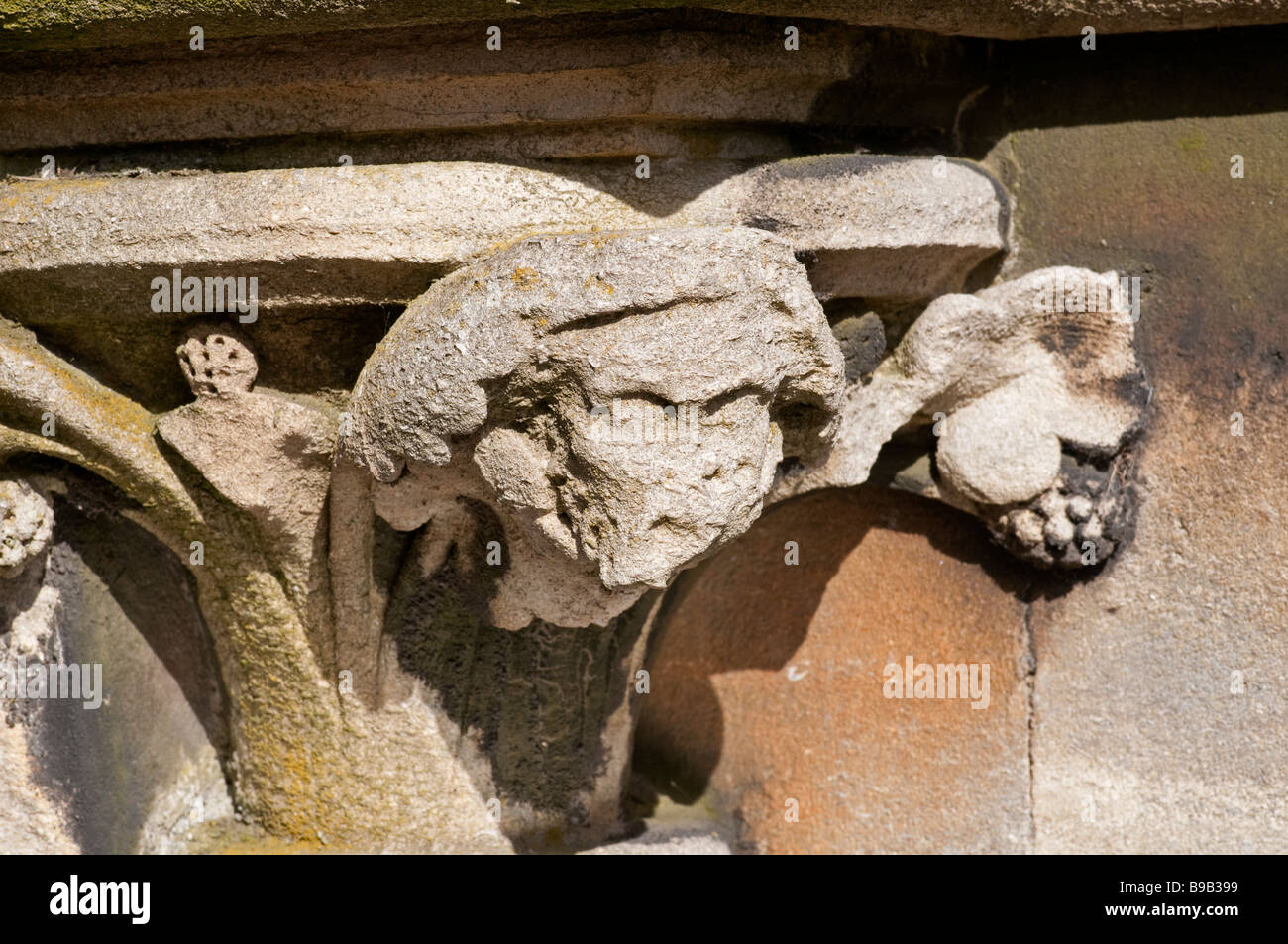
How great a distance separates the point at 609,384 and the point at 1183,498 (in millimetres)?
955

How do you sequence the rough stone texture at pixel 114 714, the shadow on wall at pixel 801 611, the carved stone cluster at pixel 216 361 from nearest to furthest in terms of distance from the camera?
the carved stone cluster at pixel 216 361 → the rough stone texture at pixel 114 714 → the shadow on wall at pixel 801 611

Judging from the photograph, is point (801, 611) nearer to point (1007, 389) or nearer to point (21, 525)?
point (1007, 389)

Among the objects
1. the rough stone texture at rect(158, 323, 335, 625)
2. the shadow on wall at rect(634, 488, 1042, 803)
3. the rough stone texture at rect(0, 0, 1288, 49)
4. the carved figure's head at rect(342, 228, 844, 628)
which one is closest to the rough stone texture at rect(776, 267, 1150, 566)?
the shadow on wall at rect(634, 488, 1042, 803)

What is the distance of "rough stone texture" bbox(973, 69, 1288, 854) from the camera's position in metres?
1.77

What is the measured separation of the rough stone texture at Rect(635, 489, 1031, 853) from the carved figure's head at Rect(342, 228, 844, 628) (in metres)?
0.53

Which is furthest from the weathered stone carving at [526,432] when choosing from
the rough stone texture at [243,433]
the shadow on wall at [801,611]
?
the shadow on wall at [801,611]

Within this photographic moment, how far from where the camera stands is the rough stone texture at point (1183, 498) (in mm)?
1766

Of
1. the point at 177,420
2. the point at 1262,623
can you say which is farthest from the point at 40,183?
the point at 1262,623

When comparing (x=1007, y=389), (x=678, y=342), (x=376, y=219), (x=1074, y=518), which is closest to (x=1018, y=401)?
(x=1007, y=389)

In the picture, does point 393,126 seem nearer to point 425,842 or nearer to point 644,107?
point 644,107

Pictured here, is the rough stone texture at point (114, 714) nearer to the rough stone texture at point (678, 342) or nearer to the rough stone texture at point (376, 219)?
the rough stone texture at point (678, 342)

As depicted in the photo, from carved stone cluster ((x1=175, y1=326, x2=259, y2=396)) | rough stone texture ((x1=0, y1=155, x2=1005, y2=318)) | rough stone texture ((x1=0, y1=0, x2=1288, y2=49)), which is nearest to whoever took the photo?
rough stone texture ((x1=0, y1=0, x2=1288, y2=49))

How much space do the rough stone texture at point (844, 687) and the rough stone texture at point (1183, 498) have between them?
0.10 metres

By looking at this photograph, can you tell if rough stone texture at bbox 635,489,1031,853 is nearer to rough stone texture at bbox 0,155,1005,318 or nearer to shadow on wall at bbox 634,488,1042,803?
shadow on wall at bbox 634,488,1042,803
